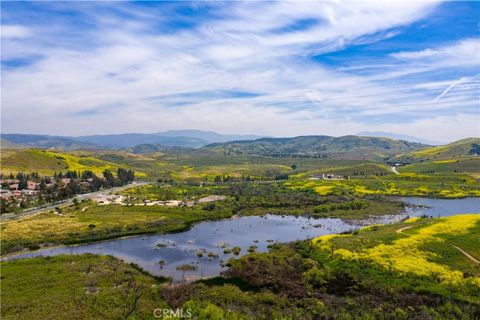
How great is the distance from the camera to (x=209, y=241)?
93062 millimetres

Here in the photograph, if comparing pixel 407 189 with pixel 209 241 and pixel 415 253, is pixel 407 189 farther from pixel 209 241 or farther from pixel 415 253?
pixel 209 241

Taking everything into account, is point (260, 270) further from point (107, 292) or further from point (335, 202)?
point (335, 202)

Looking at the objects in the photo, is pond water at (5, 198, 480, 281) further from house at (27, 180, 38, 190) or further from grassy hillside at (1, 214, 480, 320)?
house at (27, 180, 38, 190)

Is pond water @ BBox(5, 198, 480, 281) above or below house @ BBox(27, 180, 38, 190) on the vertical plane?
below

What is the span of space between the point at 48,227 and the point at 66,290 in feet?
180

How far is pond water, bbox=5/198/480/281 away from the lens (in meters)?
73.6

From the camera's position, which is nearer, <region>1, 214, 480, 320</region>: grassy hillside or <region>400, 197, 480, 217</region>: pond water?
<region>1, 214, 480, 320</region>: grassy hillside

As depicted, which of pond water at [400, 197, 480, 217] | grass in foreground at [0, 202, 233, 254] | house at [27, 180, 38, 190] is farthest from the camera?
house at [27, 180, 38, 190]

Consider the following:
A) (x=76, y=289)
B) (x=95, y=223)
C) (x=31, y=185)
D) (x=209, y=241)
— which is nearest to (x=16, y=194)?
(x=31, y=185)

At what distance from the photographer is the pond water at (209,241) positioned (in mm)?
73625

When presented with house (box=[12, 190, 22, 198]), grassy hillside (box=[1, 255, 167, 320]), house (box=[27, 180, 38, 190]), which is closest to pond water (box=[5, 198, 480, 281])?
grassy hillside (box=[1, 255, 167, 320])

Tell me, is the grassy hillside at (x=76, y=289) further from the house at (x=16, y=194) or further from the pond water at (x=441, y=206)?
the pond water at (x=441, y=206)

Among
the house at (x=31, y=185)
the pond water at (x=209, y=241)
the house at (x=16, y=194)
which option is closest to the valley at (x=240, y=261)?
the pond water at (x=209, y=241)

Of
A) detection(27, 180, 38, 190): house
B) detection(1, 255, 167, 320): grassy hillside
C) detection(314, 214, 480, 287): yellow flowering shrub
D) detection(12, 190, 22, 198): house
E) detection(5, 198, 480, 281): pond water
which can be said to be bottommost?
detection(5, 198, 480, 281): pond water
